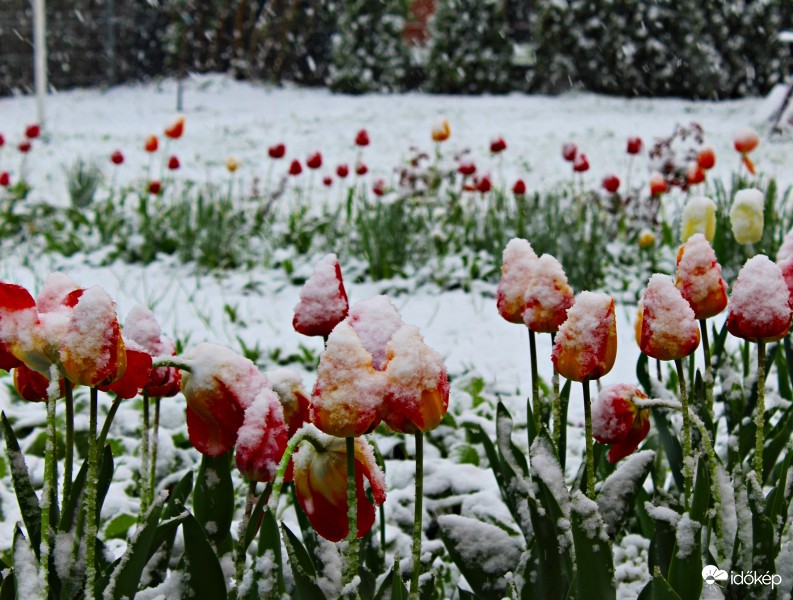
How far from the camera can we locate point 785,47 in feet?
37.1

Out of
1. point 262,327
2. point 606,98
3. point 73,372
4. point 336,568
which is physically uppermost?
point 606,98

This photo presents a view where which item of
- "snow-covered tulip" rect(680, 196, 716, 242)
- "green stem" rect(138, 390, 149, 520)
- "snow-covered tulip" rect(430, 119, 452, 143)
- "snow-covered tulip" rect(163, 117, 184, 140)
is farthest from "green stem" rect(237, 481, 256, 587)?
"snow-covered tulip" rect(163, 117, 184, 140)

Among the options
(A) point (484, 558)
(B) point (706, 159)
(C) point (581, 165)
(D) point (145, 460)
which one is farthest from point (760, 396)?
(C) point (581, 165)

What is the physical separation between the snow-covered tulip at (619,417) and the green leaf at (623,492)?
3 centimetres

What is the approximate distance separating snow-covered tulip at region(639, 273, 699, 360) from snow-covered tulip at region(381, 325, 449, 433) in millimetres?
236

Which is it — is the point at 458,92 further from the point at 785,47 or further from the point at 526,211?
the point at 526,211

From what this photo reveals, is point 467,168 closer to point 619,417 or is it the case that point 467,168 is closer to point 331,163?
point 619,417

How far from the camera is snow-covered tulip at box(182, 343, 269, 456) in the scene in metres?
0.75

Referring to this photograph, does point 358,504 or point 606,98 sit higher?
point 606,98

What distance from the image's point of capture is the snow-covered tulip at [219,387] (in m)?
0.75

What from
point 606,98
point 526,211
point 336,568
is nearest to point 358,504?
point 336,568

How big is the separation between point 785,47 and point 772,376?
10437mm

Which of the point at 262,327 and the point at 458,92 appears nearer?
the point at 262,327

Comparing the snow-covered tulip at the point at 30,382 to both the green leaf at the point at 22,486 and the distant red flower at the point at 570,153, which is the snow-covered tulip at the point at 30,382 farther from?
the distant red flower at the point at 570,153
